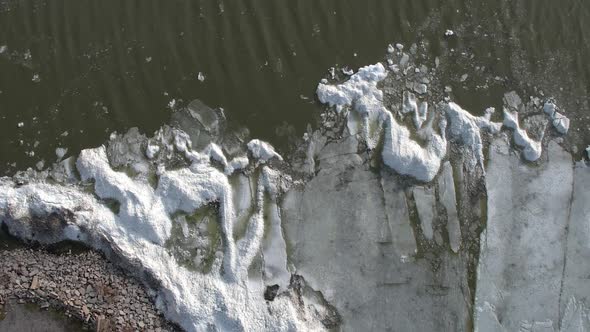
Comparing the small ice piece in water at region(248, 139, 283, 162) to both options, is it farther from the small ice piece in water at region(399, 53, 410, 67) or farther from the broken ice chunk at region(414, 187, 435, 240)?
the small ice piece in water at region(399, 53, 410, 67)

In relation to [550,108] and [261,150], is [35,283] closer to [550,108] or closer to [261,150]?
[261,150]

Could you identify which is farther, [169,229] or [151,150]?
[151,150]

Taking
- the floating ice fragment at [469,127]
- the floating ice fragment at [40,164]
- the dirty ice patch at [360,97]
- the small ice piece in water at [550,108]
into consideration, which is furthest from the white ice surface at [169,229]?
the small ice piece in water at [550,108]

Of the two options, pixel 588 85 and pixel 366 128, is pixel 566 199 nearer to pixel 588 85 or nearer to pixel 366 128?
pixel 588 85

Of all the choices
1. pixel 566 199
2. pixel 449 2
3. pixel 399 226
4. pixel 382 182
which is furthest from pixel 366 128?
pixel 566 199

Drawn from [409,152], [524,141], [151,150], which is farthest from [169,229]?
[524,141]

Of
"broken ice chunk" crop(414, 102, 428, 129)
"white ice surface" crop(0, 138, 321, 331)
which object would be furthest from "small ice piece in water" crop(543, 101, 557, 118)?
"white ice surface" crop(0, 138, 321, 331)
